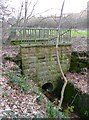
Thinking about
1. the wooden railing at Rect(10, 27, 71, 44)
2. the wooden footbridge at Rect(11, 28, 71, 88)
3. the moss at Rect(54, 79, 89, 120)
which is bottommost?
the moss at Rect(54, 79, 89, 120)

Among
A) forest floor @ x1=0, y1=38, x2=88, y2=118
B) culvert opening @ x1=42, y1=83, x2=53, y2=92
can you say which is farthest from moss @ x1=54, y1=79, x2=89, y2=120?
forest floor @ x1=0, y1=38, x2=88, y2=118

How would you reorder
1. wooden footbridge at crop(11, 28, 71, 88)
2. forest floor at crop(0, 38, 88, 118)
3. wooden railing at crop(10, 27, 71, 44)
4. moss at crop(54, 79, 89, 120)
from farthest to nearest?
wooden railing at crop(10, 27, 71, 44), wooden footbridge at crop(11, 28, 71, 88), moss at crop(54, 79, 89, 120), forest floor at crop(0, 38, 88, 118)

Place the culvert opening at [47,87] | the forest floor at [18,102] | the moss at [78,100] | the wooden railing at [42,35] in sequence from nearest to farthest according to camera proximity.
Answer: the forest floor at [18,102], the moss at [78,100], the culvert opening at [47,87], the wooden railing at [42,35]

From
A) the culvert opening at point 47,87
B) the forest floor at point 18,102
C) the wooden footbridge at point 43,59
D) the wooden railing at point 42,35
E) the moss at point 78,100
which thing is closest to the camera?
the forest floor at point 18,102

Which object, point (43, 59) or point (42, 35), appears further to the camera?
point (42, 35)

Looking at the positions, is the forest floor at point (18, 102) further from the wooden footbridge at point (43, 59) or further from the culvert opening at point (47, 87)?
the culvert opening at point (47, 87)

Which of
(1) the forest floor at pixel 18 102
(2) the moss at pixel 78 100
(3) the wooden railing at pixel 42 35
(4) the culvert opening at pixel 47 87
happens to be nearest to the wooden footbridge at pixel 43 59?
(3) the wooden railing at pixel 42 35

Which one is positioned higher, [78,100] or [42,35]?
[42,35]

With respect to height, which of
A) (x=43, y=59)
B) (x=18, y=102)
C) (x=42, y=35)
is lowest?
(x=18, y=102)

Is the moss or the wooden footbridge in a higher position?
the wooden footbridge

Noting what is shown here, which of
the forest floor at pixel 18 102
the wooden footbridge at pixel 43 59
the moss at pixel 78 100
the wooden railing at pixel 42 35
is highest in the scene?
the wooden railing at pixel 42 35

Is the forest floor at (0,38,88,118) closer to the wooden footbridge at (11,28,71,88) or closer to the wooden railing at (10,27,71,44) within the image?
the wooden footbridge at (11,28,71,88)

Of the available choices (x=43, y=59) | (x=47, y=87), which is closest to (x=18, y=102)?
(x=43, y=59)

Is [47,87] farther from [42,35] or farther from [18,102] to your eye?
[18,102]
